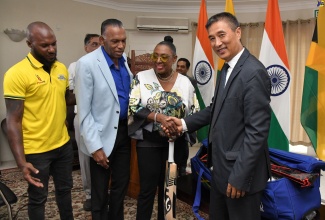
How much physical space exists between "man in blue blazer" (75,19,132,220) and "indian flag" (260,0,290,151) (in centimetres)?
168

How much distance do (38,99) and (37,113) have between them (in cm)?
8

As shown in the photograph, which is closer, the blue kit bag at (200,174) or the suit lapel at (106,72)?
the suit lapel at (106,72)

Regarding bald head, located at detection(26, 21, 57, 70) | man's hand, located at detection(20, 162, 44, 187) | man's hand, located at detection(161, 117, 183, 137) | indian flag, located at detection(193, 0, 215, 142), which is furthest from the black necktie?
indian flag, located at detection(193, 0, 215, 142)

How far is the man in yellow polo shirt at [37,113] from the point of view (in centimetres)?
146

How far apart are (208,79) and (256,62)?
2.20m

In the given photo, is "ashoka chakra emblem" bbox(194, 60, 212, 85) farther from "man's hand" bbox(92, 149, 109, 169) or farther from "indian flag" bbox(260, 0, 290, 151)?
"man's hand" bbox(92, 149, 109, 169)

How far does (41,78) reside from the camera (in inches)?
61.9

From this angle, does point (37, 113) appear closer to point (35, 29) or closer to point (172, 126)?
point (35, 29)

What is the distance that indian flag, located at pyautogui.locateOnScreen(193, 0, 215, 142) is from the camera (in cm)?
341

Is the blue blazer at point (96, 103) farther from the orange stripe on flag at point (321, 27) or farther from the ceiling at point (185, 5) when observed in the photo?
the ceiling at point (185, 5)

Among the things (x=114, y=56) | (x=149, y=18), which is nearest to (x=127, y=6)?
(x=149, y=18)

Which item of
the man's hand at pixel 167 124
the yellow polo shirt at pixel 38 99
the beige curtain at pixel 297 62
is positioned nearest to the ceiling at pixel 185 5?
the beige curtain at pixel 297 62

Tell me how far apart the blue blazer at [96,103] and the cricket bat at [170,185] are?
0.36 meters

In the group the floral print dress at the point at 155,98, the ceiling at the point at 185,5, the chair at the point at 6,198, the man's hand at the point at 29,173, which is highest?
the ceiling at the point at 185,5
